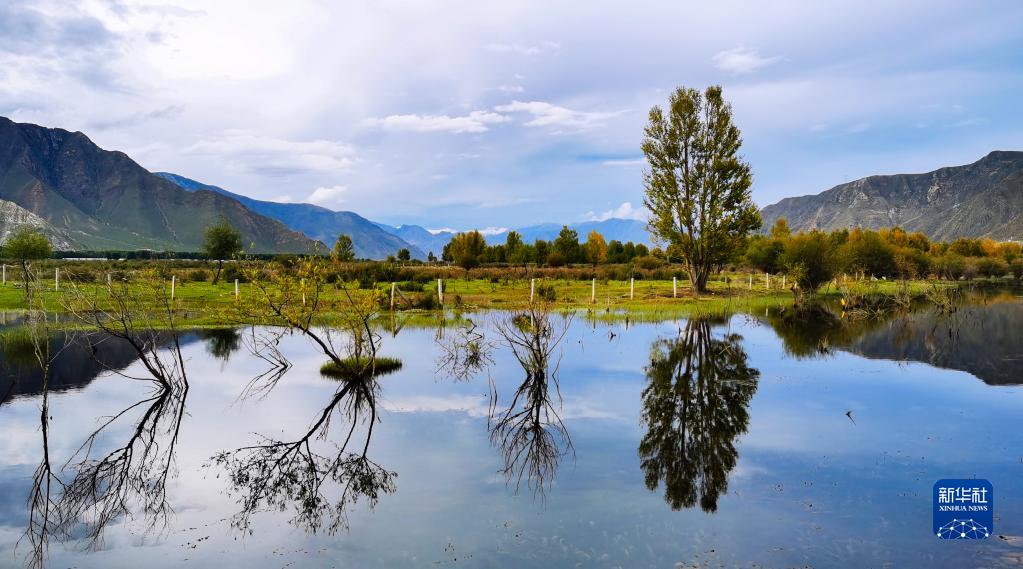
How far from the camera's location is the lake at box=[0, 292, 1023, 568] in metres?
9.46

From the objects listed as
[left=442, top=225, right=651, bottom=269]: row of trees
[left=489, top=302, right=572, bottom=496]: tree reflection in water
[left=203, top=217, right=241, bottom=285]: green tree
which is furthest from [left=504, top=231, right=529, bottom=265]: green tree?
[left=489, top=302, right=572, bottom=496]: tree reflection in water

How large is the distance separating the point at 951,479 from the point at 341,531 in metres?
10.6

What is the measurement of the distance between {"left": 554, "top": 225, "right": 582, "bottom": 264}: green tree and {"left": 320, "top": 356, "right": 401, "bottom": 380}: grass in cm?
8077

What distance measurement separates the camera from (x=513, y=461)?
13.4 meters

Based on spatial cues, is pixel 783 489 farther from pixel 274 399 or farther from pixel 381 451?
pixel 274 399

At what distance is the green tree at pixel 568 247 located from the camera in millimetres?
104750

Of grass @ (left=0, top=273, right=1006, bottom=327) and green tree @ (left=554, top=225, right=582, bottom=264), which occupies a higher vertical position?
green tree @ (left=554, top=225, right=582, bottom=264)

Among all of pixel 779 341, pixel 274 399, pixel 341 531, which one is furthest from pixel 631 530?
pixel 779 341

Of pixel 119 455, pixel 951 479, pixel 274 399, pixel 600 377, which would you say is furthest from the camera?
pixel 600 377

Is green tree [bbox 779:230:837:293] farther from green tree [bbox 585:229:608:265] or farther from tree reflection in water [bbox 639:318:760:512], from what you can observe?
green tree [bbox 585:229:608:265]

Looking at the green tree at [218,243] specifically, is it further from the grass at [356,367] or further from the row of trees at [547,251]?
the grass at [356,367]

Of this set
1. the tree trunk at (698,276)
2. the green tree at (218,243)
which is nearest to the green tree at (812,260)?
the tree trunk at (698,276)

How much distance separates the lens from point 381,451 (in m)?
14.0

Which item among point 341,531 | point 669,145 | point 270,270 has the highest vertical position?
point 669,145
